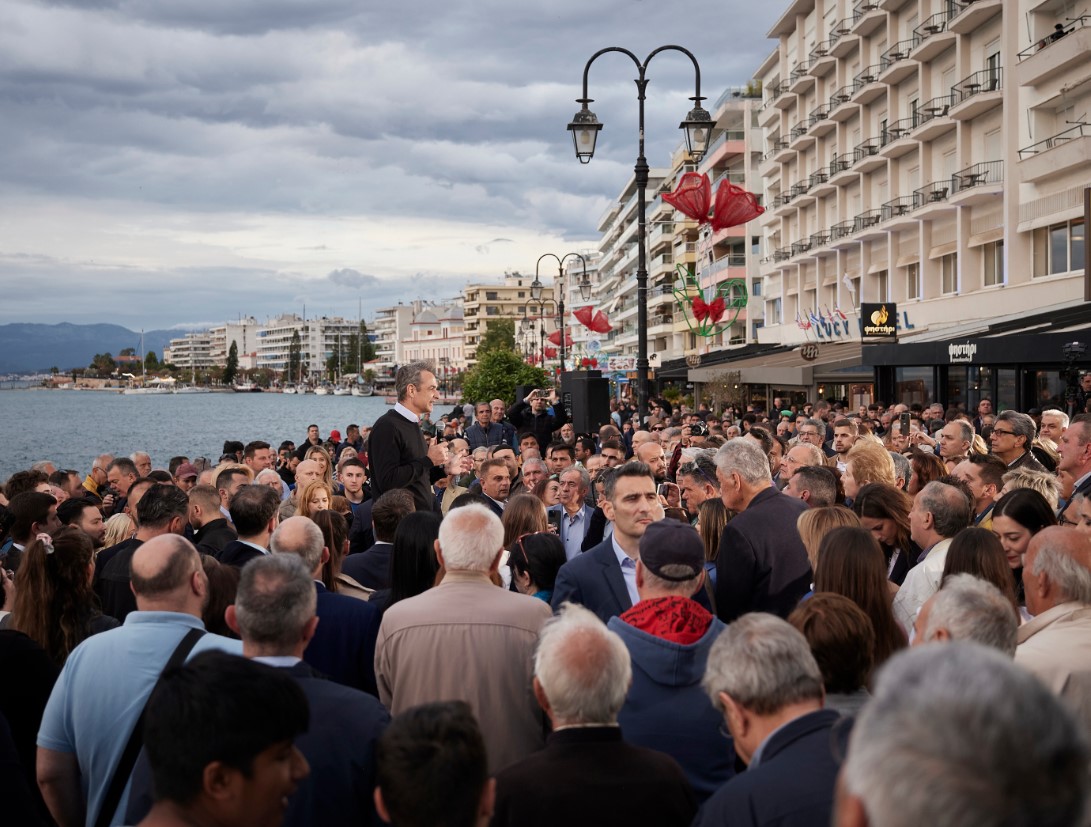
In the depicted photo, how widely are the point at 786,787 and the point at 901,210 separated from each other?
38602 mm

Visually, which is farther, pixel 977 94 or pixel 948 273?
pixel 948 273

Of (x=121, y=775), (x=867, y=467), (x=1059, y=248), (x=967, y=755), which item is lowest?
(x=121, y=775)

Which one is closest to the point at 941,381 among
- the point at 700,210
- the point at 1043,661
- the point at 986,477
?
the point at 700,210

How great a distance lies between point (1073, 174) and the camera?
88.1ft

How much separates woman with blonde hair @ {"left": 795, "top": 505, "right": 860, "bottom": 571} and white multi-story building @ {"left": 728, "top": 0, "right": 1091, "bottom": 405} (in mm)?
15887

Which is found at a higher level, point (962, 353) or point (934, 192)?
point (934, 192)

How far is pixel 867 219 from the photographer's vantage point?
4138cm

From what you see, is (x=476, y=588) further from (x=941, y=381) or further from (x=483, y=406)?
(x=941, y=381)

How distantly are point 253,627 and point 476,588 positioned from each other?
1063 mm

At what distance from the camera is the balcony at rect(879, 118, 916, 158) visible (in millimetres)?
37281

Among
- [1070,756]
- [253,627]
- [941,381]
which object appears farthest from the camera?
[941,381]

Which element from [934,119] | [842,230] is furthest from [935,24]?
[842,230]

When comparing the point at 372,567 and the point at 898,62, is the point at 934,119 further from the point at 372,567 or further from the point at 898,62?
the point at 372,567

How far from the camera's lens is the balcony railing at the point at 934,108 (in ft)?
113
